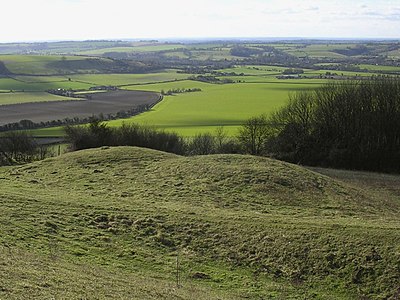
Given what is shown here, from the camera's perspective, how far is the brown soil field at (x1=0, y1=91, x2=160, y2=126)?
→ 8388 cm

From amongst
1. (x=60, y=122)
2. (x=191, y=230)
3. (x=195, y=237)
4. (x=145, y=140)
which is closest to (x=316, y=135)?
(x=145, y=140)

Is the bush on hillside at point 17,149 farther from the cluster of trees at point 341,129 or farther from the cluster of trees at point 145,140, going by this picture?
the cluster of trees at point 341,129

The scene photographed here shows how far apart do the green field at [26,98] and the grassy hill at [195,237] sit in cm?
7077

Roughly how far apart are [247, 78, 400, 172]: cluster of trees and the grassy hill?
67.7ft

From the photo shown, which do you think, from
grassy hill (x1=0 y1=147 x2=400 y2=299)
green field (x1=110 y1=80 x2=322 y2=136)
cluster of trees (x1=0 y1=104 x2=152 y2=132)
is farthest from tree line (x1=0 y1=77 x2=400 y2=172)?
grassy hill (x1=0 y1=147 x2=400 y2=299)

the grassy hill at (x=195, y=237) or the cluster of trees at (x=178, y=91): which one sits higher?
the cluster of trees at (x=178, y=91)

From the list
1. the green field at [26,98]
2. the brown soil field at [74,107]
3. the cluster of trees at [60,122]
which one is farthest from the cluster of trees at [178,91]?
the cluster of trees at [60,122]

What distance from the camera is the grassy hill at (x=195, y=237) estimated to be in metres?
18.2

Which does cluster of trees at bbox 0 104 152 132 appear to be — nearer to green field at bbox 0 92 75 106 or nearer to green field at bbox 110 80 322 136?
green field at bbox 110 80 322 136

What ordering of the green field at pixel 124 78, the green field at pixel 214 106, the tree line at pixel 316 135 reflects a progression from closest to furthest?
the tree line at pixel 316 135
the green field at pixel 214 106
the green field at pixel 124 78

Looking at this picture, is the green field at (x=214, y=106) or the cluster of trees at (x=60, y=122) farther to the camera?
the green field at (x=214, y=106)

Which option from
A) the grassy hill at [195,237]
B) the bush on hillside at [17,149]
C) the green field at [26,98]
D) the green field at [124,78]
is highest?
the green field at [124,78]

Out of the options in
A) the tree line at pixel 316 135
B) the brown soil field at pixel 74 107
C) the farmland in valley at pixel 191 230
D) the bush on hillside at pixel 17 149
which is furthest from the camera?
the brown soil field at pixel 74 107

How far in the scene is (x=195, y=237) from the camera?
2391cm
